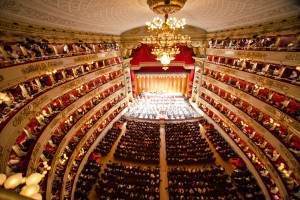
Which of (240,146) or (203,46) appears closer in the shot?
(240,146)

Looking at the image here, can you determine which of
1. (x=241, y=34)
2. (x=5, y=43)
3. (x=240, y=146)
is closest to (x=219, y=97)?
(x=240, y=146)

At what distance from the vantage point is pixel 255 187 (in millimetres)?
15016

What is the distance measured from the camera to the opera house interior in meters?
9.52

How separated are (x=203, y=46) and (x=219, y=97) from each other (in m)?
5.86

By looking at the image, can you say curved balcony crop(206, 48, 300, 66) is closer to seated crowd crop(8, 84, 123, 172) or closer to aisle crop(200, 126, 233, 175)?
aisle crop(200, 126, 233, 175)

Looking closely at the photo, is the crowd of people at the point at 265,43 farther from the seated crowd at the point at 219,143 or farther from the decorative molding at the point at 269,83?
the seated crowd at the point at 219,143

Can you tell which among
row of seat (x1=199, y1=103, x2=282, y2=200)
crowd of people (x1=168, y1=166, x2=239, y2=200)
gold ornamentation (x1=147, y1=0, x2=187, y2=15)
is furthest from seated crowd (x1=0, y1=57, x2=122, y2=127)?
row of seat (x1=199, y1=103, x2=282, y2=200)

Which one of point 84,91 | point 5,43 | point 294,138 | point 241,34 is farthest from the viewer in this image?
point 84,91

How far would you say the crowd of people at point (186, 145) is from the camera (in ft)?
60.2

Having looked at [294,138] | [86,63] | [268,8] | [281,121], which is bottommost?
[294,138]

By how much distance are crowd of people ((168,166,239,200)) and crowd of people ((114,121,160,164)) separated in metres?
2.63

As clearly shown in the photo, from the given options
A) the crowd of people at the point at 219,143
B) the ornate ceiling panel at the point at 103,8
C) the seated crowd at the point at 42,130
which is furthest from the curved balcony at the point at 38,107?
the crowd of people at the point at 219,143

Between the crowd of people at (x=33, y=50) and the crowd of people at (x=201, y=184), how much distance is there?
10938 mm

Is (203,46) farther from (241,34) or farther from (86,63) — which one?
(86,63)
